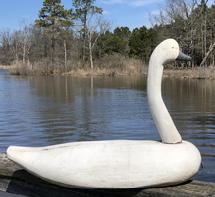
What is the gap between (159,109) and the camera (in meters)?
4.28

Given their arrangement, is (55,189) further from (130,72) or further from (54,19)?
(54,19)

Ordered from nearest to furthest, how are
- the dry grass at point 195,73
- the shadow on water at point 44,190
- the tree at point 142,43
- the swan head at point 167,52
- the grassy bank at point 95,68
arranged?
the shadow on water at point 44,190 < the swan head at point 167,52 < the dry grass at point 195,73 < the grassy bank at point 95,68 < the tree at point 142,43

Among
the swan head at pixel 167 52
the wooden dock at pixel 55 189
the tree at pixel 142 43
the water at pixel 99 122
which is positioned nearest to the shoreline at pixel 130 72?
the tree at pixel 142 43

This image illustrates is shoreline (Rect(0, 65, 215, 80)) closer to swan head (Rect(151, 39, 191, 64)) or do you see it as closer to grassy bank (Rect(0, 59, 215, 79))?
grassy bank (Rect(0, 59, 215, 79))

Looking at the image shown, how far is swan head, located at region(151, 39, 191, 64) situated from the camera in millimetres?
4301

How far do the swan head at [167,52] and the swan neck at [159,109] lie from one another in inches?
1.3

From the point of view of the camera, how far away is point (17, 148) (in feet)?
14.3

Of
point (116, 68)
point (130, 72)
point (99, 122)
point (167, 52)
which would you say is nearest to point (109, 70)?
point (116, 68)

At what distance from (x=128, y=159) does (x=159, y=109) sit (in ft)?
1.93

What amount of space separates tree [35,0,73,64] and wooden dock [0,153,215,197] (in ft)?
190

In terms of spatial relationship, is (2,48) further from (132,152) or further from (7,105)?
(132,152)

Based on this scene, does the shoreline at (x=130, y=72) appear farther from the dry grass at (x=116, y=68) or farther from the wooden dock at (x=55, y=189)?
the wooden dock at (x=55, y=189)

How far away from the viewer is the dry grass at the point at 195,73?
39062 mm

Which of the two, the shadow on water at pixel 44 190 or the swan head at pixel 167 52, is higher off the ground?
the swan head at pixel 167 52
